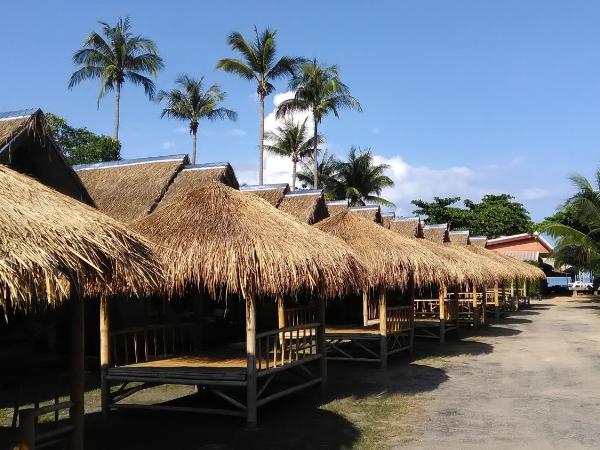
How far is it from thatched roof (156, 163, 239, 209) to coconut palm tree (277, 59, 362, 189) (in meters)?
20.0

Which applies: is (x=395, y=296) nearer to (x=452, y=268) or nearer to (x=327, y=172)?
(x=452, y=268)

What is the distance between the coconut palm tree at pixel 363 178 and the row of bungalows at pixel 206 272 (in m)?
23.5

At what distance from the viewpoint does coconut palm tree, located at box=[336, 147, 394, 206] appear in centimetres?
4209

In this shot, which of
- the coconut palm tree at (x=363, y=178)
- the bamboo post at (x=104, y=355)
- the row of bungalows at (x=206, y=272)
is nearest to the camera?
the row of bungalows at (x=206, y=272)

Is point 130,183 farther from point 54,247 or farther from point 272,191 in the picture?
point 54,247

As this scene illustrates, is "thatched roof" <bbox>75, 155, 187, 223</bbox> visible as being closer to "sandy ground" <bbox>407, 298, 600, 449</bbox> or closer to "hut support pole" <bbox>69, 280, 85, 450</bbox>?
"sandy ground" <bbox>407, 298, 600, 449</bbox>

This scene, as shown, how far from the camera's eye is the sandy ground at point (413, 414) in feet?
23.1

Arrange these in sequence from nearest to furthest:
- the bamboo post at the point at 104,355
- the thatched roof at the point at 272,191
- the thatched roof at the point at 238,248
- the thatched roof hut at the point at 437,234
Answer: the thatched roof at the point at 238,248 < the bamboo post at the point at 104,355 < the thatched roof at the point at 272,191 < the thatched roof hut at the point at 437,234

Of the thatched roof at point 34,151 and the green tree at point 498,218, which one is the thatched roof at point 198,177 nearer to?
the thatched roof at point 34,151

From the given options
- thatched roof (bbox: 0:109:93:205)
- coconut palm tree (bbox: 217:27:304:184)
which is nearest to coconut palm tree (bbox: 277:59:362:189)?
coconut palm tree (bbox: 217:27:304:184)

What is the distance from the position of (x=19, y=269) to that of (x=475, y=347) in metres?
13.5

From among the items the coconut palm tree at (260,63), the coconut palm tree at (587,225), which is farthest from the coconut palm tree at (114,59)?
the coconut palm tree at (587,225)

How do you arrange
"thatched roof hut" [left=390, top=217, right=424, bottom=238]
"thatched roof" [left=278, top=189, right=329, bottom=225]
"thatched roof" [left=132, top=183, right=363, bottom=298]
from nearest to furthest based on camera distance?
"thatched roof" [left=132, top=183, right=363, bottom=298] < "thatched roof" [left=278, top=189, right=329, bottom=225] < "thatched roof hut" [left=390, top=217, right=424, bottom=238]

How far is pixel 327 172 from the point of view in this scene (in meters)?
43.2
